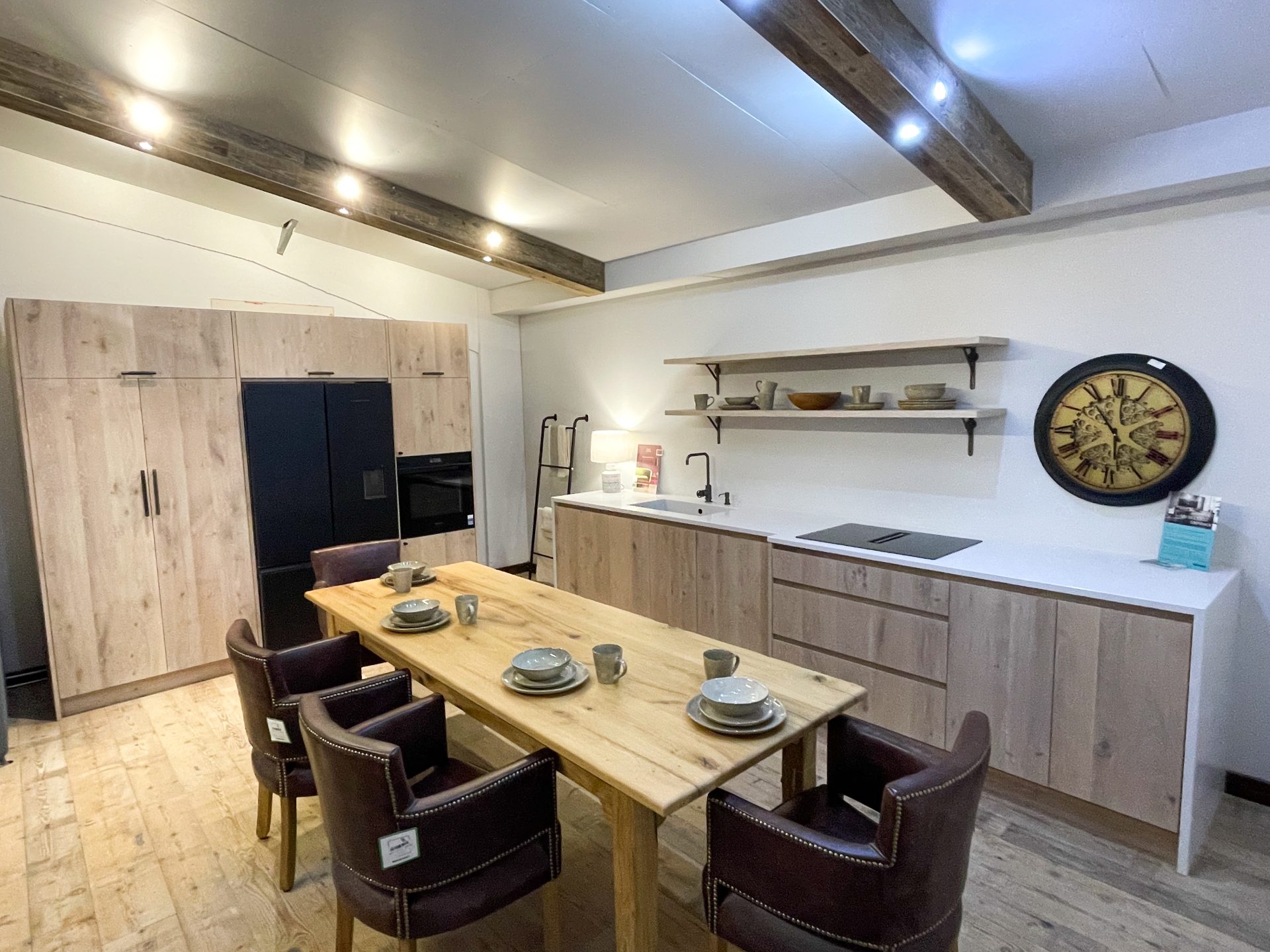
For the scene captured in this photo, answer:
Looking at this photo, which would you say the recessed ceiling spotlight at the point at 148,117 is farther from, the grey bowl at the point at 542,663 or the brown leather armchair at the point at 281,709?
the grey bowl at the point at 542,663

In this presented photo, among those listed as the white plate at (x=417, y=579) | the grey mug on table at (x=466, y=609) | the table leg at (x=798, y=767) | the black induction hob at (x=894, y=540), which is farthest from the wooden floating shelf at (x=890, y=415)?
the grey mug on table at (x=466, y=609)

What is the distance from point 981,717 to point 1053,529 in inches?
69.8

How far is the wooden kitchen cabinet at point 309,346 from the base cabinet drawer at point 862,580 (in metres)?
2.81

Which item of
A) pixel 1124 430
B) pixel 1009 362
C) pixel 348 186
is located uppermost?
pixel 348 186

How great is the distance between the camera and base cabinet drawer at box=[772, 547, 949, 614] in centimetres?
260

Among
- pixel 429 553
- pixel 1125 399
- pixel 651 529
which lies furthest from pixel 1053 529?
pixel 429 553

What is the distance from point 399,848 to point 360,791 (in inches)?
5.8

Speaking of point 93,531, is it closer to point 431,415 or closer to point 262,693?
point 431,415

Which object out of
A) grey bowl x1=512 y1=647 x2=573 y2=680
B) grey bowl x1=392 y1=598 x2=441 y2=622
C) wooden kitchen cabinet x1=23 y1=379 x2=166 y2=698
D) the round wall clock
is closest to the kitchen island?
the round wall clock

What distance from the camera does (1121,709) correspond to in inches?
85.3

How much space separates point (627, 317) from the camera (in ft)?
15.6

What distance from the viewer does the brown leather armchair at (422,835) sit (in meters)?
1.39

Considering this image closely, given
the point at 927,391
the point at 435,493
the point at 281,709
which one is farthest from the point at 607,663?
the point at 435,493

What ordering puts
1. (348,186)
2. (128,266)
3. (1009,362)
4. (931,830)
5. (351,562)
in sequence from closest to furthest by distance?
(931,830) → (1009,362) → (351,562) → (348,186) → (128,266)
